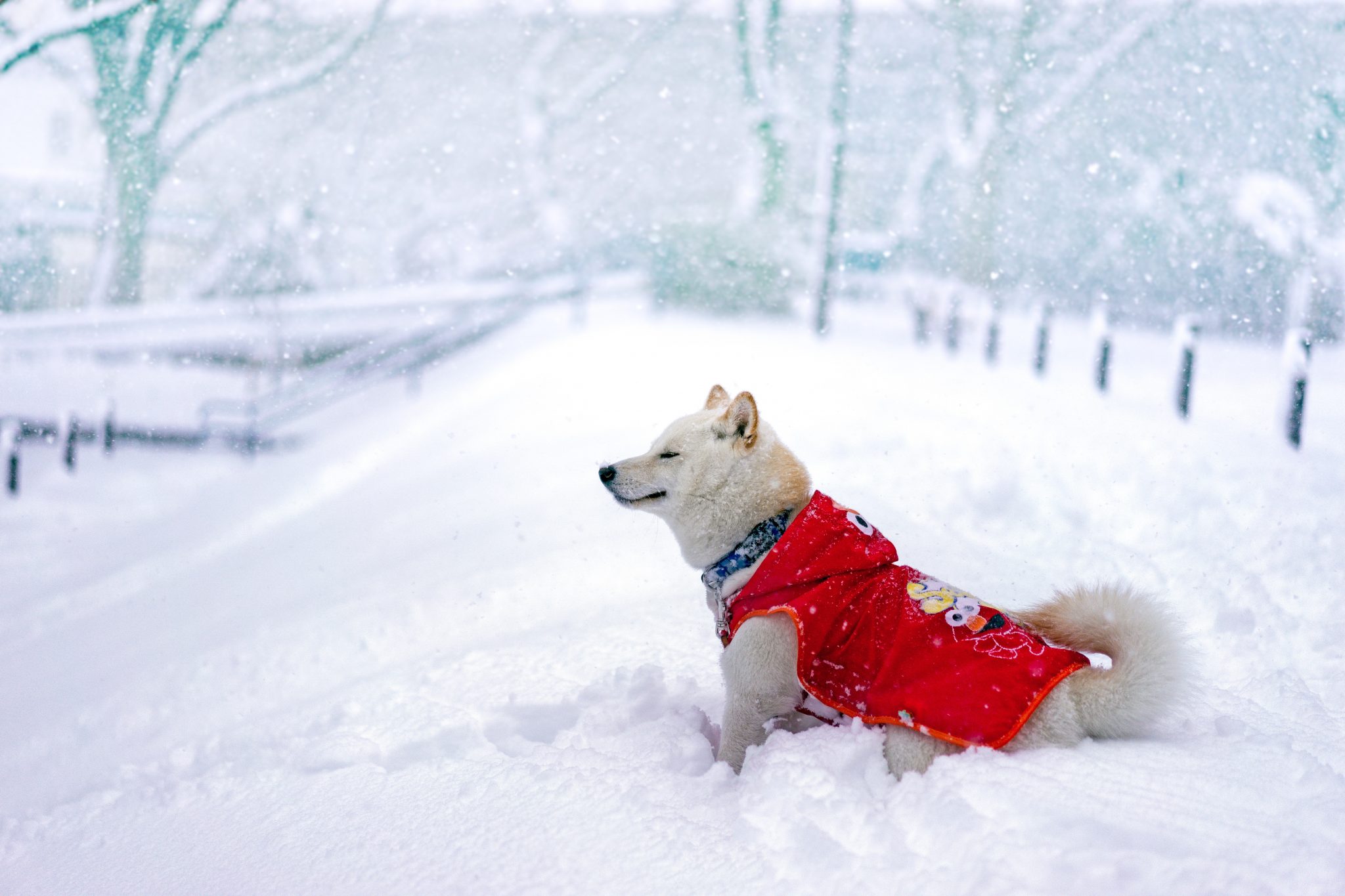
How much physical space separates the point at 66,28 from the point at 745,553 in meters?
7.29

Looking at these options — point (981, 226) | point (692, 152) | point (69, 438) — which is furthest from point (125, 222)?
point (981, 226)

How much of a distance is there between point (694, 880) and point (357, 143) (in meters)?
10.00

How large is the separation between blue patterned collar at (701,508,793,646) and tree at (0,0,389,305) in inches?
334

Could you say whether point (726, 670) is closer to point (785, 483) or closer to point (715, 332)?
point (785, 483)

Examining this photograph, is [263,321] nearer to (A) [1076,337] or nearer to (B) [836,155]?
(B) [836,155]

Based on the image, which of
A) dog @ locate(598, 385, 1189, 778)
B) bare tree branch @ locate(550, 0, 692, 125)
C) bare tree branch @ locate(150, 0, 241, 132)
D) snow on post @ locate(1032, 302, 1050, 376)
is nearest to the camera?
dog @ locate(598, 385, 1189, 778)

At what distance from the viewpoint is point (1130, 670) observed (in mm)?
1701

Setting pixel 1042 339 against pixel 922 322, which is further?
pixel 922 322

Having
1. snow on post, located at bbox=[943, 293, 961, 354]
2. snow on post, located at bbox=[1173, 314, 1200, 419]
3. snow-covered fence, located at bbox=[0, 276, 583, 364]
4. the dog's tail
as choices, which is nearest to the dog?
the dog's tail

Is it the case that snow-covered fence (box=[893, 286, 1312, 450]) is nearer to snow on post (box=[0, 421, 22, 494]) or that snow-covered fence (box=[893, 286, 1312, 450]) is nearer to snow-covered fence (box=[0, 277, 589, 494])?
snow-covered fence (box=[0, 277, 589, 494])

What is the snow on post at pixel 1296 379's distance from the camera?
421cm

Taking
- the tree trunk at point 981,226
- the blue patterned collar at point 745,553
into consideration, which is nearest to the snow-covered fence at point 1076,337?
the tree trunk at point 981,226

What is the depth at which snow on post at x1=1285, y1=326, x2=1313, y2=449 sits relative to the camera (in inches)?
166

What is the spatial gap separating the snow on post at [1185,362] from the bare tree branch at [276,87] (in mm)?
8218
